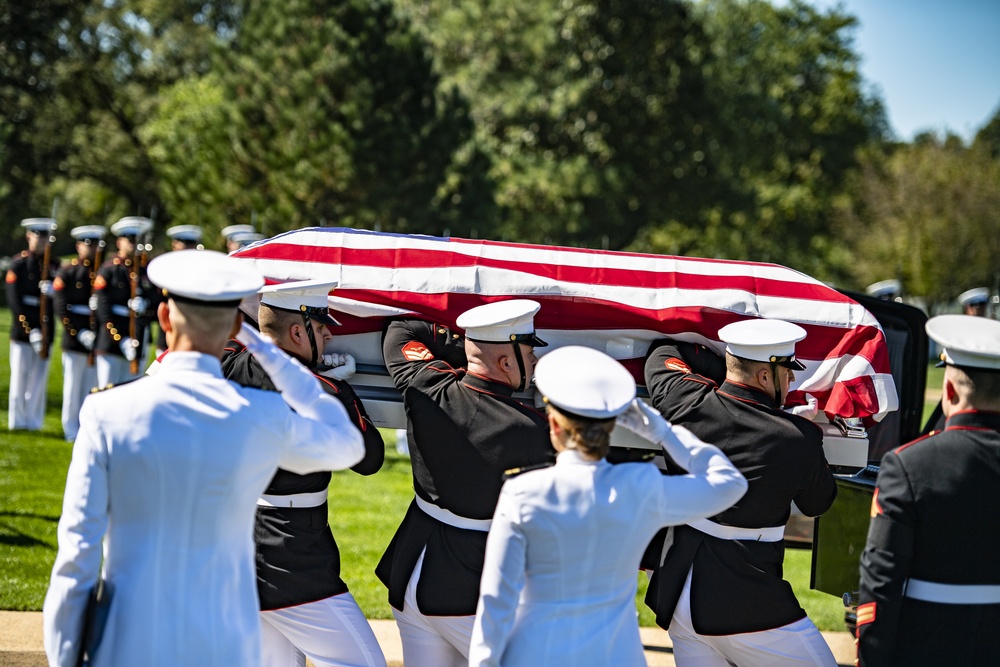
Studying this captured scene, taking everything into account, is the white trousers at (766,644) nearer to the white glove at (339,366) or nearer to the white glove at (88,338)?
the white glove at (339,366)

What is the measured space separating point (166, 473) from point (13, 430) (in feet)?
27.4

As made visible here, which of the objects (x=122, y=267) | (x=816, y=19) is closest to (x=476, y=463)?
(x=122, y=267)

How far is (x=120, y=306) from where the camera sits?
9.35 meters

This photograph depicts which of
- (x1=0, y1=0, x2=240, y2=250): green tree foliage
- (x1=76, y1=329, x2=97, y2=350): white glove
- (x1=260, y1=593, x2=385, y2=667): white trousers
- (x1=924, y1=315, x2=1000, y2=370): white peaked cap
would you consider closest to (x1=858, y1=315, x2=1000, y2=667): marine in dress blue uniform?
(x1=924, y1=315, x2=1000, y2=370): white peaked cap

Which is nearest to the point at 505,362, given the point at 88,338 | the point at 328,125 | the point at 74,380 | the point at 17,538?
the point at 17,538

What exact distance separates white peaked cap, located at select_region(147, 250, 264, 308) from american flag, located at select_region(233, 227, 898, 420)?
4.10ft

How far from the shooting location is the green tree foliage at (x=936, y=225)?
27.0 m

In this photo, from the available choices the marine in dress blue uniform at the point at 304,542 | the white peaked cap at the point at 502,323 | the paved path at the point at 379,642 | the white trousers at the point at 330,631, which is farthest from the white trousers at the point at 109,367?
the white peaked cap at the point at 502,323

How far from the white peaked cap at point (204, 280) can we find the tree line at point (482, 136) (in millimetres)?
17789

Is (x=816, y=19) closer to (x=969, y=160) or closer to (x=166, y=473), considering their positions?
(x=969, y=160)

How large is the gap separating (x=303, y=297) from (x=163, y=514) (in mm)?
1211

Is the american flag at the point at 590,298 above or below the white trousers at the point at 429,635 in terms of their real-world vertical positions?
above

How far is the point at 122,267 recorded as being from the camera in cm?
945

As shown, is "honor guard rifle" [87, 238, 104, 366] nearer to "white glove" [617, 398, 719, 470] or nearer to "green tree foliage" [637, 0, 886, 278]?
"white glove" [617, 398, 719, 470]
